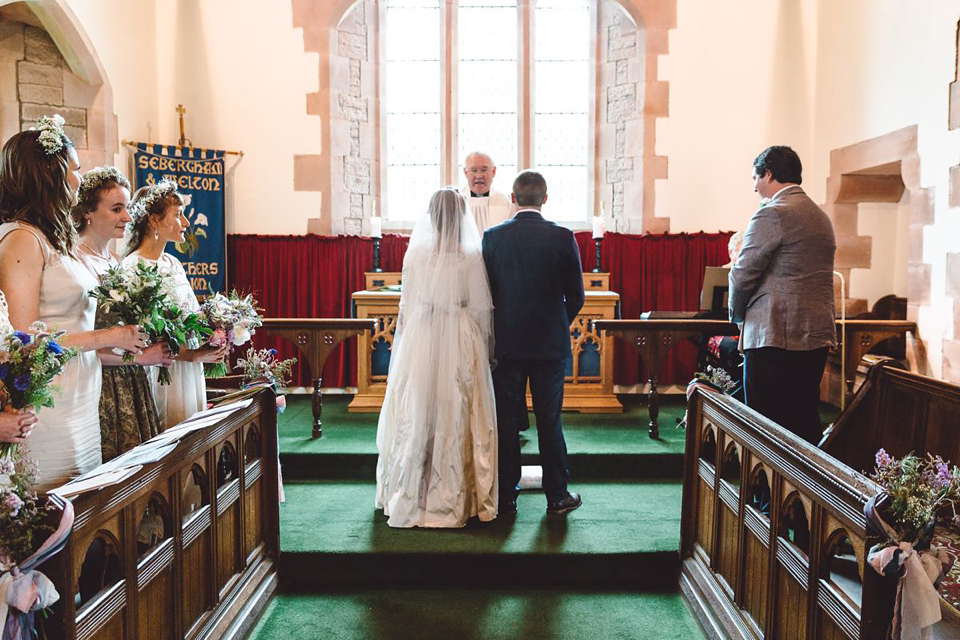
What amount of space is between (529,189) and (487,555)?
64.1 inches

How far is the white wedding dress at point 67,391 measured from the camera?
204 cm

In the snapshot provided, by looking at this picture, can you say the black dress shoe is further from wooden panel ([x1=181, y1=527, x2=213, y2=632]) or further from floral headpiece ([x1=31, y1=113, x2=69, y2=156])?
floral headpiece ([x1=31, y1=113, x2=69, y2=156])

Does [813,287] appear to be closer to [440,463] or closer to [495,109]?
[440,463]

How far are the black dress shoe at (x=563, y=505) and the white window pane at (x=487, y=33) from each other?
505 cm

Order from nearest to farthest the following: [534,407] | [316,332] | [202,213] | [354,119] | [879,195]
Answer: [534,407], [316,332], [879,195], [202,213], [354,119]

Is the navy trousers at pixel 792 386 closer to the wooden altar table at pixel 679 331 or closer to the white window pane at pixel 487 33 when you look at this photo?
the wooden altar table at pixel 679 331

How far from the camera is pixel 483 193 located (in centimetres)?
466

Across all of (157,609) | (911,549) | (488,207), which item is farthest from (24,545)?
(488,207)

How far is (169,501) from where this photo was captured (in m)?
2.12

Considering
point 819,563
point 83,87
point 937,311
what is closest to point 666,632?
point 819,563

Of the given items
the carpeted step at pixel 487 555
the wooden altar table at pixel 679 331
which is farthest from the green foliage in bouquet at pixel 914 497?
the wooden altar table at pixel 679 331

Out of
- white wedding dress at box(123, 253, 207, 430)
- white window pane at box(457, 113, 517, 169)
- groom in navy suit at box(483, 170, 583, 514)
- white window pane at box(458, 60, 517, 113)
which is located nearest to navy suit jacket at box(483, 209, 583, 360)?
groom in navy suit at box(483, 170, 583, 514)

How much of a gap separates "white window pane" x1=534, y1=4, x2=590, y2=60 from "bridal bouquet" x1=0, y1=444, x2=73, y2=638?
6636 millimetres

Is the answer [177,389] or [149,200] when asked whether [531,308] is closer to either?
[177,389]
